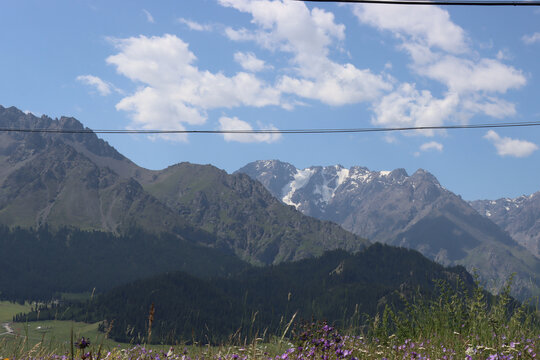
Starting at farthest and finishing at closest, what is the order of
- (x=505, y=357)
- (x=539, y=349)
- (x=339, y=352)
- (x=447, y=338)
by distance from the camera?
(x=447, y=338) → (x=539, y=349) → (x=339, y=352) → (x=505, y=357)

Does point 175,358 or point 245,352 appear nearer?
point 175,358

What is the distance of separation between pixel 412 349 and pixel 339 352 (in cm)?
152

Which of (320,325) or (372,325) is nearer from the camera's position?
(320,325)

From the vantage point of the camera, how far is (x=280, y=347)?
7969mm

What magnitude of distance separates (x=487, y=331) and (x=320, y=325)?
248 centimetres

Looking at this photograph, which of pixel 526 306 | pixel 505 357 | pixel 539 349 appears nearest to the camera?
pixel 505 357

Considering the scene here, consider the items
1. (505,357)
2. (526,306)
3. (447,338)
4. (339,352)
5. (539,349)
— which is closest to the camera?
(505,357)

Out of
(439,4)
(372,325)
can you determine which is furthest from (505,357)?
(439,4)

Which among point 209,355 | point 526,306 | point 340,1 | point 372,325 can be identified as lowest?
point 209,355

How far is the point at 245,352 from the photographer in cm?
797

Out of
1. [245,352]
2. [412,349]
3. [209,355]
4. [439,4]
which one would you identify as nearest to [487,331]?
[412,349]

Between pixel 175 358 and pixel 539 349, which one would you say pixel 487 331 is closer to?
pixel 539 349

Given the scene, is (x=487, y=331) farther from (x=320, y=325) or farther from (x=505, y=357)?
(x=320, y=325)

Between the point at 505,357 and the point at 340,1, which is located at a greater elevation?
the point at 340,1
